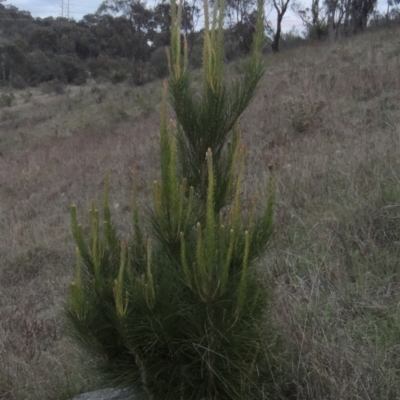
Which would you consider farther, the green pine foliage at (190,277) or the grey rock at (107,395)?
the grey rock at (107,395)

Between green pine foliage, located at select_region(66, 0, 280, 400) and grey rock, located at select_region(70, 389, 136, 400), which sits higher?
green pine foliage, located at select_region(66, 0, 280, 400)

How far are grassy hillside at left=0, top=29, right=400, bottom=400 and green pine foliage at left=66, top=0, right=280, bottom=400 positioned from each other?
0.41 meters

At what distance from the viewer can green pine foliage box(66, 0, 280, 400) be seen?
185cm

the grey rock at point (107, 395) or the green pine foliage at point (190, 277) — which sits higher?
the green pine foliage at point (190, 277)

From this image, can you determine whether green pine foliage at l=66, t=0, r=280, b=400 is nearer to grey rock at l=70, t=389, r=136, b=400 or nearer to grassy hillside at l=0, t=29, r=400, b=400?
grey rock at l=70, t=389, r=136, b=400

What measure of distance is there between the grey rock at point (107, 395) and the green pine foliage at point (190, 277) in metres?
0.24

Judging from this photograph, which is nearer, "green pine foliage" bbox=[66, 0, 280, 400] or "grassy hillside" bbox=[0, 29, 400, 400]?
"green pine foliage" bbox=[66, 0, 280, 400]

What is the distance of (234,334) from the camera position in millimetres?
1974

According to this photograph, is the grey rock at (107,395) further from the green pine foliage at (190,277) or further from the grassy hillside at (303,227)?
the green pine foliage at (190,277)

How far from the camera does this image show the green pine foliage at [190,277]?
1.85 m

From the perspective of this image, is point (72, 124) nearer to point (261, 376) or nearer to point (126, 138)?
point (126, 138)

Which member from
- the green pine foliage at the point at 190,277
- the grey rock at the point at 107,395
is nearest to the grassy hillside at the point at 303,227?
the grey rock at the point at 107,395

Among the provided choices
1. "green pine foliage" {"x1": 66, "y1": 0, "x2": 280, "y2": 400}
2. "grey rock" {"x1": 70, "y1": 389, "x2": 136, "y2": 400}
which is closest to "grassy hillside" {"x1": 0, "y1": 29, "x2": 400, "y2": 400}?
"grey rock" {"x1": 70, "y1": 389, "x2": 136, "y2": 400}

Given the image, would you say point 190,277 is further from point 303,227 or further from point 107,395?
point 303,227
